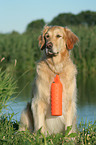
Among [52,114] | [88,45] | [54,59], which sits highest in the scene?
[88,45]

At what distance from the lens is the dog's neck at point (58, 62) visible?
15.1 ft

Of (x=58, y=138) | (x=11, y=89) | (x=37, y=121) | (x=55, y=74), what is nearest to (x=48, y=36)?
(x=55, y=74)

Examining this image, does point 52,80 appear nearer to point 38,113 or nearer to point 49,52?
point 49,52

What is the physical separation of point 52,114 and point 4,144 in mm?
942

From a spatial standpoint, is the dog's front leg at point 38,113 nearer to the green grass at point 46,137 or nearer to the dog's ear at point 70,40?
the green grass at point 46,137

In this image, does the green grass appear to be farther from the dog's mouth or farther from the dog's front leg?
the dog's mouth

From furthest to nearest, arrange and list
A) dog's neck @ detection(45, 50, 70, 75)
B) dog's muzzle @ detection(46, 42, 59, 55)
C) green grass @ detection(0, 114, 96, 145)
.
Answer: dog's neck @ detection(45, 50, 70, 75) → dog's muzzle @ detection(46, 42, 59, 55) → green grass @ detection(0, 114, 96, 145)

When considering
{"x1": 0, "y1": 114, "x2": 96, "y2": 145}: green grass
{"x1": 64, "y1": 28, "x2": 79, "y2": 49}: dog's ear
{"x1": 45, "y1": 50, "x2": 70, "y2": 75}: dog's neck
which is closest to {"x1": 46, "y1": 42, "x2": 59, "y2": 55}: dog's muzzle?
{"x1": 45, "y1": 50, "x2": 70, "y2": 75}: dog's neck

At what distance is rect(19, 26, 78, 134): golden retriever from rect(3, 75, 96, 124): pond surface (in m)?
0.38

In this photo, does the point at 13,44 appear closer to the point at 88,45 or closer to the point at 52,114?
the point at 88,45

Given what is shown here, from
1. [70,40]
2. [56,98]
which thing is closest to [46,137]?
[56,98]

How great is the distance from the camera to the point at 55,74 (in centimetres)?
457

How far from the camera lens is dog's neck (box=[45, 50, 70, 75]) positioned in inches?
181

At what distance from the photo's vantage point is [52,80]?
454 cm
